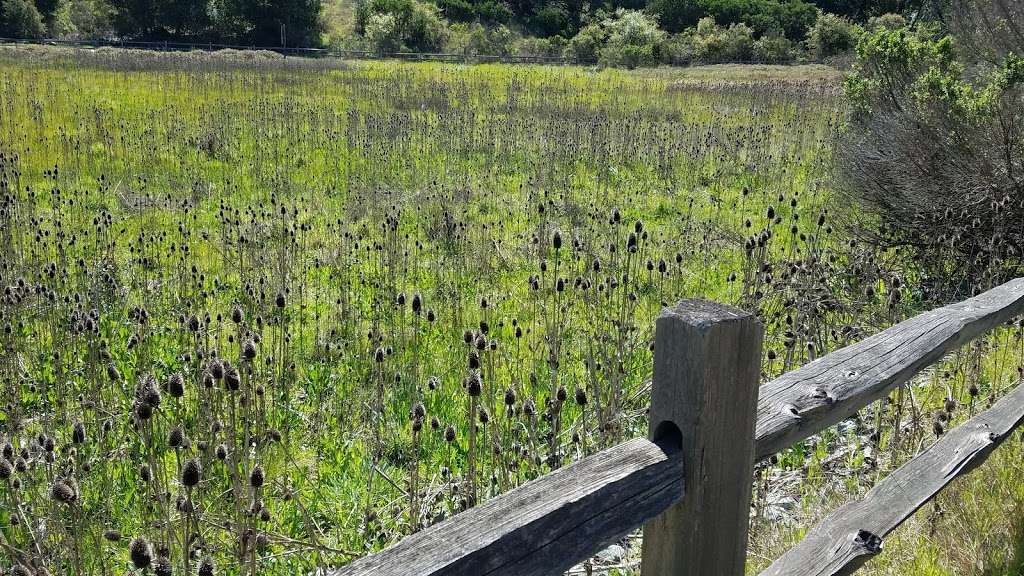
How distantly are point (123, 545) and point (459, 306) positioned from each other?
10.7 ft

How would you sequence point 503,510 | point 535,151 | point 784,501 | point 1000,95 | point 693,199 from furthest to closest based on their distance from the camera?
point 535,151 → point 693,199 → point 1000,95 → point 784,501 → point 503,510

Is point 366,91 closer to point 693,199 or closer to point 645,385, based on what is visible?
point 693,199

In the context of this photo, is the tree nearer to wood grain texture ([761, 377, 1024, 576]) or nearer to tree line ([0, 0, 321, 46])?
wood grain texture ([761, 377, 1024, 576])

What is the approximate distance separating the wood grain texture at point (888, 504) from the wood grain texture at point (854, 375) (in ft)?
1.20

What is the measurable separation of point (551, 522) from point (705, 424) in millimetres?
441

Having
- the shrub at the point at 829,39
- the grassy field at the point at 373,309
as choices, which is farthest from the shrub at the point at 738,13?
the grassy field at the point at 373,309

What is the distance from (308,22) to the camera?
5997 centimetres

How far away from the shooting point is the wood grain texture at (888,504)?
7.26 feet

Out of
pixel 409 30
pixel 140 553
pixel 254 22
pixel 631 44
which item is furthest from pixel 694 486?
pixel 254 22

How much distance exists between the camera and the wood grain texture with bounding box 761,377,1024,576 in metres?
2.21

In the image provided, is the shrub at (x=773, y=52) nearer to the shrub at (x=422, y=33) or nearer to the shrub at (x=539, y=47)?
the shrub at (x=539, y=47)

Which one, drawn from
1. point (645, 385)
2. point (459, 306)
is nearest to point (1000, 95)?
point (645, 385)

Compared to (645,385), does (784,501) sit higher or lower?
lower

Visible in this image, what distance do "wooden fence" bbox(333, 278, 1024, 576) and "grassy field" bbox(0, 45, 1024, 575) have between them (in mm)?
915
